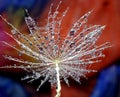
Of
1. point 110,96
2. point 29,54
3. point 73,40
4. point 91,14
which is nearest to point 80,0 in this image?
point 91,14

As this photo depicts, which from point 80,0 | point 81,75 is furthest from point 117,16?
point 81,75

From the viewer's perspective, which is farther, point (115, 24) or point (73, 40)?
point (115, 24)

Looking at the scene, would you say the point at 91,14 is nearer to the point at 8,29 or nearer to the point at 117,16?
the point at 117,16

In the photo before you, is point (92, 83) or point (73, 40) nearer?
point (73, 40)

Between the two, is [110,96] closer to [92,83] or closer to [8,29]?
[92,83]

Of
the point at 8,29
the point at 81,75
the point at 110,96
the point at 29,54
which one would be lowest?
the point at 110,96

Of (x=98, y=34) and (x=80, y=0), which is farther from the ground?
(x=80, y=0)
